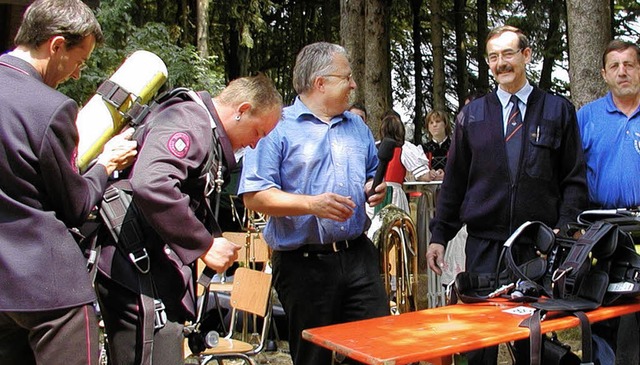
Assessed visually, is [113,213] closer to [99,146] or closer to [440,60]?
[99,146]

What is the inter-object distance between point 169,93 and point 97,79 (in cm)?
899

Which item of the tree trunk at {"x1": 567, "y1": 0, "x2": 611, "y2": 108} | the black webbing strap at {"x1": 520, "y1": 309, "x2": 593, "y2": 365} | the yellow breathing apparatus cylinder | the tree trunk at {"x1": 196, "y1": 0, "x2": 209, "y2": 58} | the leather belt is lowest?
the black webbing strap at {"x1": 520, "y1": 309, "x2": 593, "y2": 365}

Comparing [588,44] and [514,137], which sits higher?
[588,44]

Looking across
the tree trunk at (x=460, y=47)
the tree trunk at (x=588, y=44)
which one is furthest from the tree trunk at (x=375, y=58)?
the tree trunk at (x=460, y=47)

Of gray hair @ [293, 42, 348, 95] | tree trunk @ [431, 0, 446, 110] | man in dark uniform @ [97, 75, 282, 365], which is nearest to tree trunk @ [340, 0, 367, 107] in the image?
tree trunk @ [431, 0, 446, 110]

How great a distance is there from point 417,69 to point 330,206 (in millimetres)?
20976

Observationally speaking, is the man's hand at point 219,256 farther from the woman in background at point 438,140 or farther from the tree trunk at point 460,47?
the tree trunk at point 460,47

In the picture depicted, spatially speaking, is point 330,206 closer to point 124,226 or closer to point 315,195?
point 315,195

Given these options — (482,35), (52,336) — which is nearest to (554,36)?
(482,35)

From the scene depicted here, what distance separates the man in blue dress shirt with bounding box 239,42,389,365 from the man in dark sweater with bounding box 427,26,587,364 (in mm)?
565

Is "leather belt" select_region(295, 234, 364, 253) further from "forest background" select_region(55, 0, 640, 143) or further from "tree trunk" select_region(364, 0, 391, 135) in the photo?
"tree trunk" select_region(364, 0, 391, 135)

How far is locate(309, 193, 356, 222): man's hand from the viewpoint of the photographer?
3762 mm

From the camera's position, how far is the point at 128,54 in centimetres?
1238

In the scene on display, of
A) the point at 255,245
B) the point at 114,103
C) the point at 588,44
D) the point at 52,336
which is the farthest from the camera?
the point at 255,245
